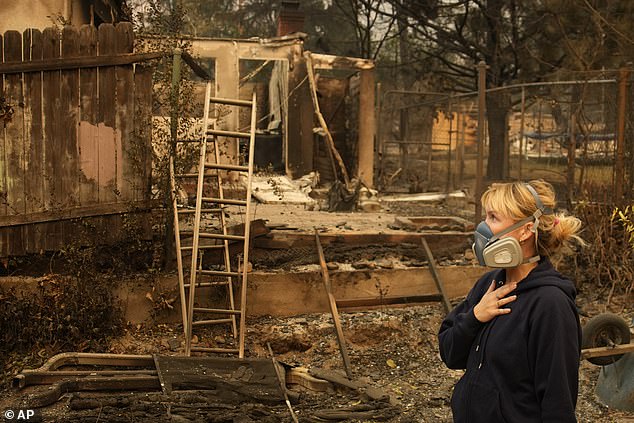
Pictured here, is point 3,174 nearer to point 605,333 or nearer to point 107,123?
point 107,123

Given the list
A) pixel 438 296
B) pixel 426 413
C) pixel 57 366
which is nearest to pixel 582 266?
pixel 438 296

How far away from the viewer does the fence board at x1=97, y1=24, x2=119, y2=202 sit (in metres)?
7.92

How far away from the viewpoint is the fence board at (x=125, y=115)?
26.1 ft

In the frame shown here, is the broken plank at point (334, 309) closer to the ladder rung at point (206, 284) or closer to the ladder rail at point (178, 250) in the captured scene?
the ladder rung at point (206, 284)

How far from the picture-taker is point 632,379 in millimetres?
6711

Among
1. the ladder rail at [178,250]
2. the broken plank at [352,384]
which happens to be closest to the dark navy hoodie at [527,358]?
the broken plank at [352,384]

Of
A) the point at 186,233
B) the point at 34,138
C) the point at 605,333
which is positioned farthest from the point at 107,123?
the point at 605,333

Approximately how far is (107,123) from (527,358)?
6.17m

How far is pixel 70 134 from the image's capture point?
7.90 m

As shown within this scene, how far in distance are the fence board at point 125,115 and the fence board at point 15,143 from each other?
968 mm

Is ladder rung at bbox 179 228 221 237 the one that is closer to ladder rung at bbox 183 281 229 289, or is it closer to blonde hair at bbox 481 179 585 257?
ladder rung at bbox 183 281 229 289

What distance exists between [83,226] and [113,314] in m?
0.98

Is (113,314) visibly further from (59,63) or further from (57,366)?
(59,63)

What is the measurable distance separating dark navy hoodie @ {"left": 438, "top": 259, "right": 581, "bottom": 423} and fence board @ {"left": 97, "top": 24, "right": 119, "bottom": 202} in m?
5.74
